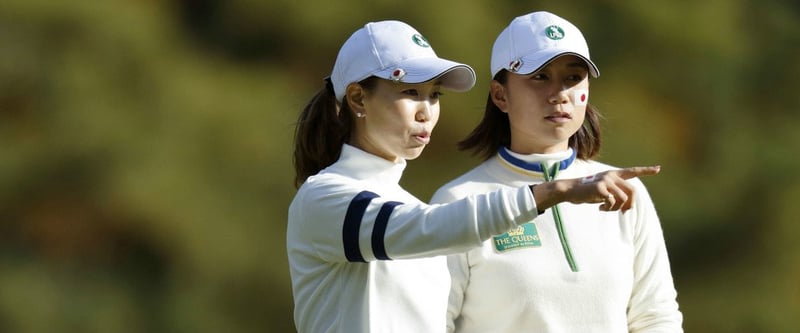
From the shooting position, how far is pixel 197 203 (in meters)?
4.13

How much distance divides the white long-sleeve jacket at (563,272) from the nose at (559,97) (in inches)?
5.0

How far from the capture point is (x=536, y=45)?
9.32 ft

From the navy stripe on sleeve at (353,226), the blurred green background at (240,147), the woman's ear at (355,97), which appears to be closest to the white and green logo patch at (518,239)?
the woman's ear at (355,97)

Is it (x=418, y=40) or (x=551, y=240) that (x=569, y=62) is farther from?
(x=418, y=40)

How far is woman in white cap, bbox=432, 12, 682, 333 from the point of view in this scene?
2766mm

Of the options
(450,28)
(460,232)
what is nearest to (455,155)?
(450,28)

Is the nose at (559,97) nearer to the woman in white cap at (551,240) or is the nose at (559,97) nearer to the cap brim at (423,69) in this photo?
the woman in white cap at (551,240)

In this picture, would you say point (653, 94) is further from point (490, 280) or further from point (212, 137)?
point (490, 280)

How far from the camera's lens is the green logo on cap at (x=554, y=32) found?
285 centimetres

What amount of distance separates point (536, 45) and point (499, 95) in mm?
142

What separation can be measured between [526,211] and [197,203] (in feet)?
6.90

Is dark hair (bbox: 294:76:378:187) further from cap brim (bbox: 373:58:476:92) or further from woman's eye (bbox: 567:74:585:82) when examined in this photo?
woman's eye (bbox: 567:74:585:82)

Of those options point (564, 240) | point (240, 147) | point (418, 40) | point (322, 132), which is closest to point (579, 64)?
point (564, 240)

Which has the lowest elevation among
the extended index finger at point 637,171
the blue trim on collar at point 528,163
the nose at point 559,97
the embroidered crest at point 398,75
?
the blue trim on collar at point 528,163
